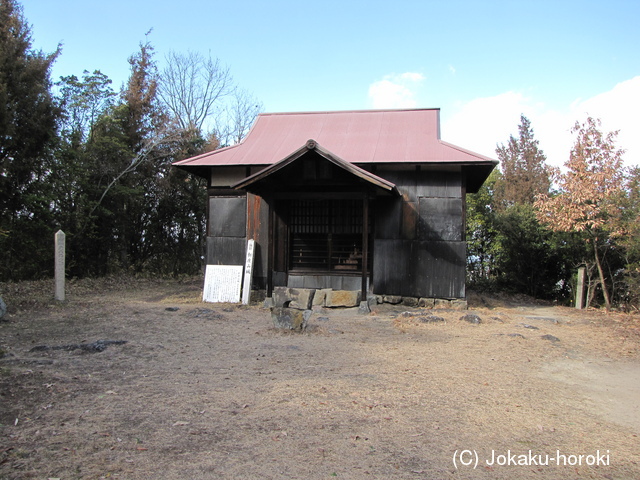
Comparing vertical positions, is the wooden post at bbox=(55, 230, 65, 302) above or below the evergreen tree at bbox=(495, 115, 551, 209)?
below

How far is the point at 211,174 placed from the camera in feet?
38.2

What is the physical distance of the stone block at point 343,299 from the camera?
10.2 meters

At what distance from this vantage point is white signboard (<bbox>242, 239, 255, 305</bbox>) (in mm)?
10875

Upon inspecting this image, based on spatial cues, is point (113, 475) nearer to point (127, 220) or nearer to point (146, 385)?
point (146, 385)

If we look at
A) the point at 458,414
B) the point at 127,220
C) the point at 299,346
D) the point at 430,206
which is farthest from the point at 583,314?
the point at 127,220

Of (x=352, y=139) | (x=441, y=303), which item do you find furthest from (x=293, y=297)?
(x=352, y=139)

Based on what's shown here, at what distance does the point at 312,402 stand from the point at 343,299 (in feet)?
20.2

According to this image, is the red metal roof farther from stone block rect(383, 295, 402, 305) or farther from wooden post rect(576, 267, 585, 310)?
wooden post rect(576, 267, 585, 310)

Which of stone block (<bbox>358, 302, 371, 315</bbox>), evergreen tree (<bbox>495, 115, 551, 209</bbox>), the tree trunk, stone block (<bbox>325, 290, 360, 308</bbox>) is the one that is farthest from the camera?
evergreen tree (<bbox>495, 115, 551, 209</bbox>)

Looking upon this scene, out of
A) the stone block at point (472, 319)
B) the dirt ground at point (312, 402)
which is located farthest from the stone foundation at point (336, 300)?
the dirt ground at point (312, 402)

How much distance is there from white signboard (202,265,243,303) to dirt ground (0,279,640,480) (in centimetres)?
299

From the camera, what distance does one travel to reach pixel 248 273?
11008mm

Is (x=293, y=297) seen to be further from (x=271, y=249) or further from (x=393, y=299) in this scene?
(x=393, y=299)

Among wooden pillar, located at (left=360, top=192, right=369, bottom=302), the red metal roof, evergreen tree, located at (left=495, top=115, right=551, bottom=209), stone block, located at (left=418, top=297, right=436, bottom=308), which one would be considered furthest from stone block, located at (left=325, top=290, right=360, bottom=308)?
evergreen tree, located at (left=495, top=115, right=551, bottom=209)
